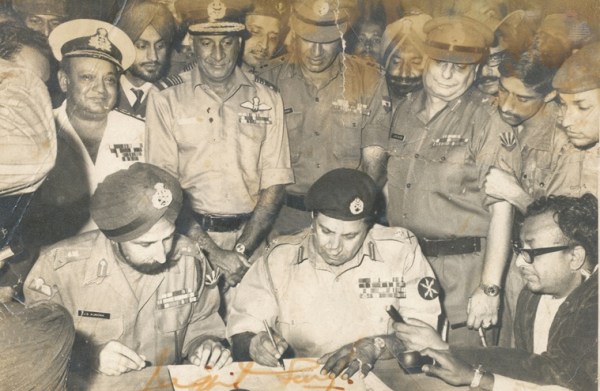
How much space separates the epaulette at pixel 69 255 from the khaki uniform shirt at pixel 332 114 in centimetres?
103

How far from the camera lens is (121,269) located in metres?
4.05

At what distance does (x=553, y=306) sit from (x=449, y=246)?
0.64 meters

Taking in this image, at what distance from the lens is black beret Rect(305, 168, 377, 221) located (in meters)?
4.21

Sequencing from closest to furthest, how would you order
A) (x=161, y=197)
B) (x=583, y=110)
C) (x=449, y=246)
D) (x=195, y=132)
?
(x=161, y=197), (x=195, y=132), (x=449, y=246), (x=583, y=110)

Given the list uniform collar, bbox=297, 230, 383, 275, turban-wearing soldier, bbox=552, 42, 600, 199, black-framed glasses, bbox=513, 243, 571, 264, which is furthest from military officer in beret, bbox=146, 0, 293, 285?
turban-wearing soldier, bbox=552, 42, 600, 199

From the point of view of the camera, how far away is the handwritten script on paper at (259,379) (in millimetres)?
4148

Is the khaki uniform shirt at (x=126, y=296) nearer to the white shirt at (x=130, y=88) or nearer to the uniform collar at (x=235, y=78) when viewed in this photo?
the white shirt at (x=130, y=88)

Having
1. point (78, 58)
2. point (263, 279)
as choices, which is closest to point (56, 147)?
point (78, 58)

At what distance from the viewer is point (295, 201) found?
430cm

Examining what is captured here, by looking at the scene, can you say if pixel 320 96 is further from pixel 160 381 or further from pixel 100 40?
pixel 160 381

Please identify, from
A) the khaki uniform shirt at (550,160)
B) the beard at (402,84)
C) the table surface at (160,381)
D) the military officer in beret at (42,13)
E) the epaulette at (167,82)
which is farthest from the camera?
the khaki uniform shirt at (550,160)

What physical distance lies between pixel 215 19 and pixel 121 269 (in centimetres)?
127

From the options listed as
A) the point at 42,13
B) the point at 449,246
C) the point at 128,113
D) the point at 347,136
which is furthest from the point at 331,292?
the point at 42,13

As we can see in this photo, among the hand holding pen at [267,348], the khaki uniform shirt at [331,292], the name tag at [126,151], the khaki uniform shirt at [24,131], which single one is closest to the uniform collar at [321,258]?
the khaki uniform shirt at [331,292]
